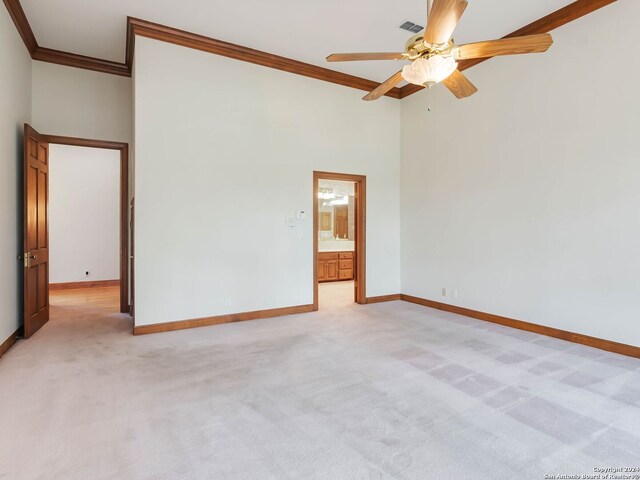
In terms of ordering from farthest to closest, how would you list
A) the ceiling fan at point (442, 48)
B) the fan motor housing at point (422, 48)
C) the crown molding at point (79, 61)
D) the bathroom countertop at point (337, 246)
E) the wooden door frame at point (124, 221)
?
the bathroom countertop at point (337, 246) → the wooden door frame at point (124, 221) → the crown molding at point (79, 61) → the fan motor housing at point (422, 48) → the ceiling fan at point (442, 48)

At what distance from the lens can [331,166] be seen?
18.6 feet

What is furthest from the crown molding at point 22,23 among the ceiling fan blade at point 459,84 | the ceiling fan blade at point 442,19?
the ceiling fan blade at point 459,84

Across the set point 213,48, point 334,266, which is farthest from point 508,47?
point 334,266

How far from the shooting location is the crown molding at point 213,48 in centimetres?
389

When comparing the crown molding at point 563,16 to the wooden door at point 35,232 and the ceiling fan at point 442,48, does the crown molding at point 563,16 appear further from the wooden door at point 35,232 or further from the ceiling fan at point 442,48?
the wooden door at point 35,232

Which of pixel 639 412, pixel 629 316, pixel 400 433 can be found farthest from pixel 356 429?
pixel 629 316

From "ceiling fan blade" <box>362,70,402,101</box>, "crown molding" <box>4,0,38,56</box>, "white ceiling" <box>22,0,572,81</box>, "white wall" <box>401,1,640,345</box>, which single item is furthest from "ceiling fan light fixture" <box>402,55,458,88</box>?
"crown molding" <box>4,0,38,56</box>

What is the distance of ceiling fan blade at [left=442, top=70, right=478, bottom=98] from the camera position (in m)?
3.01

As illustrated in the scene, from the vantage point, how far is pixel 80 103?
5.04 m

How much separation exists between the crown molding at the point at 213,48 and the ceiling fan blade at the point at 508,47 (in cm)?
212

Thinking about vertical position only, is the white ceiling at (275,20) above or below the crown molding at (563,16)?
above

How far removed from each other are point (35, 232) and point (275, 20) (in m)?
3.98

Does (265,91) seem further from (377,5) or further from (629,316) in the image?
(629,316)

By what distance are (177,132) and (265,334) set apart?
2785 mm
